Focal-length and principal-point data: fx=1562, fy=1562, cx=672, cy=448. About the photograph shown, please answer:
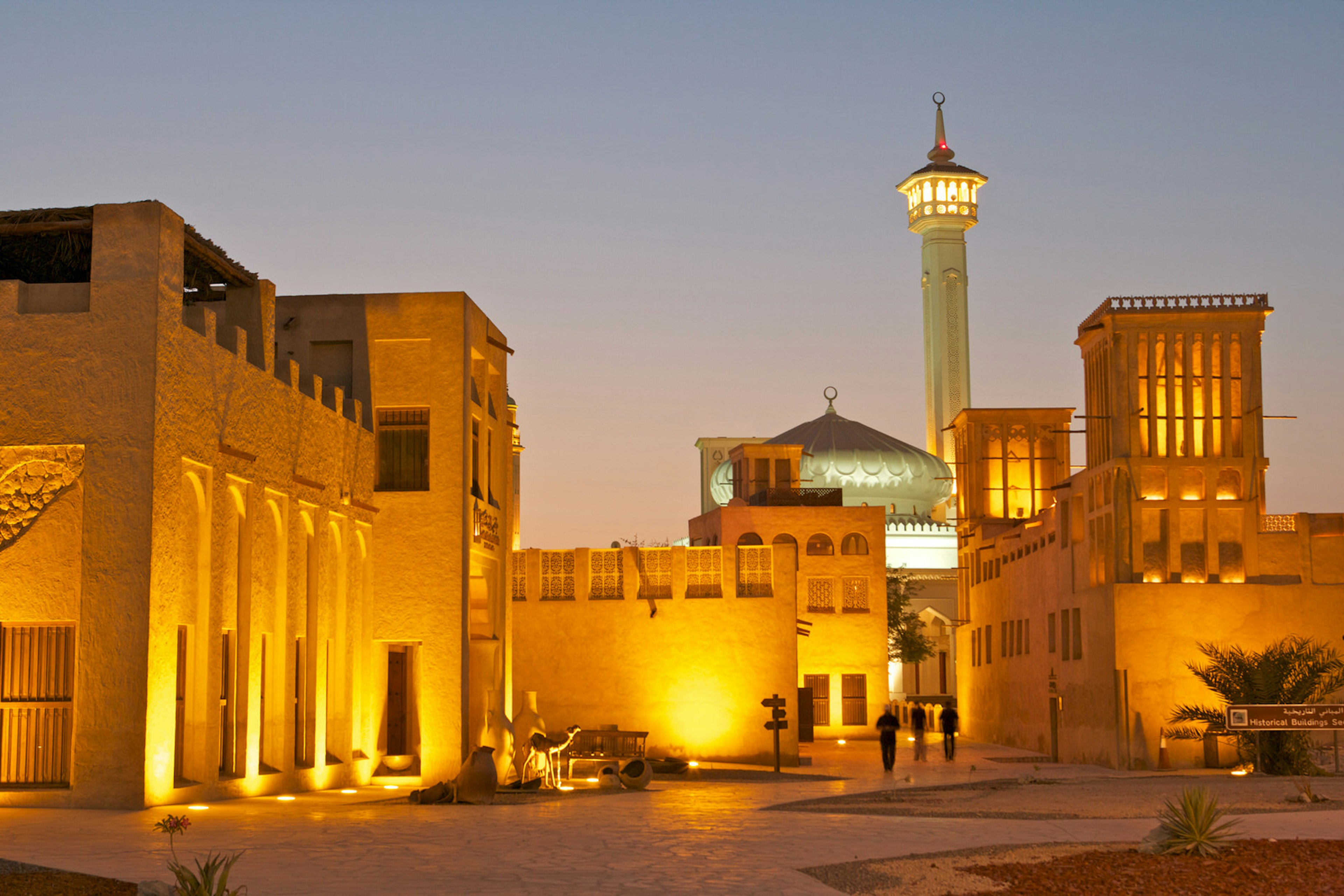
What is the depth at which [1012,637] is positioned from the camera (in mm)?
46188

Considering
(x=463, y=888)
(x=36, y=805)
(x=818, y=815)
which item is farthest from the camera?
(x=818, y=815)

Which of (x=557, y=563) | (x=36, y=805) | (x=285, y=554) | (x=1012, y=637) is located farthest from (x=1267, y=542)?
(x=36, y=805)

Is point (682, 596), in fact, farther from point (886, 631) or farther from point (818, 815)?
point (818, 815)

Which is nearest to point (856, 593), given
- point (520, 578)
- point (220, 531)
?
point (520, 578)

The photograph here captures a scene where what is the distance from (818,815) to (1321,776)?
505 inches

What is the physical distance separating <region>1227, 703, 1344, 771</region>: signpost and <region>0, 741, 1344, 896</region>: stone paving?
384 centimetres

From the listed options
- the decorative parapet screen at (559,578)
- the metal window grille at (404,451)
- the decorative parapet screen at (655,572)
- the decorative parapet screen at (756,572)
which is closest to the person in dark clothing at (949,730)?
the decorative parapet screen at (756,572)

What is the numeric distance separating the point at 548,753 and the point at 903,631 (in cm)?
3394

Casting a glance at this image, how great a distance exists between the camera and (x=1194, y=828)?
1445 cm

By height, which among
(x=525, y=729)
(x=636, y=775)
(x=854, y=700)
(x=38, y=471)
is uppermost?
(x=38, y=471)

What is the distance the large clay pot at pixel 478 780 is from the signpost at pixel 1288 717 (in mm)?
10819

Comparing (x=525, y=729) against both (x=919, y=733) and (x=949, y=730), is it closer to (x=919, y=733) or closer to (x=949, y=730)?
(x=919, y=733)

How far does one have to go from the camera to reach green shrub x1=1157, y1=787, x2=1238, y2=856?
1441 cm

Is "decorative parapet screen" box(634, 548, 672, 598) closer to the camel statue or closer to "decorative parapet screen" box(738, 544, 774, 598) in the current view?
"decorative parapet screen" box(738, 544, 774, 598)
